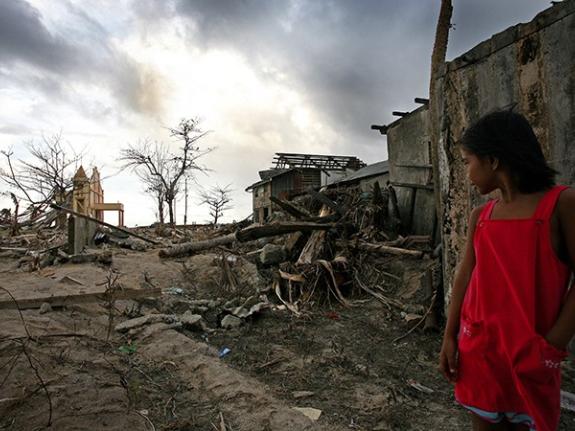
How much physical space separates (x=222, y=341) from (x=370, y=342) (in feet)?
6.19

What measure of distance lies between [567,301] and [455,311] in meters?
0.43

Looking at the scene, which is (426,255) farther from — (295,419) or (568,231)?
(568,231)

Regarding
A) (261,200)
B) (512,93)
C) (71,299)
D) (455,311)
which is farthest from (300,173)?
(455,311)

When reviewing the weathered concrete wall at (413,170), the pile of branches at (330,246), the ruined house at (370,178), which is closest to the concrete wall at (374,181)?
the ruined house at (370,178)

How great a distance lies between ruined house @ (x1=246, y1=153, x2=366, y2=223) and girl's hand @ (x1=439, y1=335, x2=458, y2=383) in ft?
79.8

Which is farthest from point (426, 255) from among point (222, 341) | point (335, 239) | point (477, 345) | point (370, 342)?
point (477, 345)

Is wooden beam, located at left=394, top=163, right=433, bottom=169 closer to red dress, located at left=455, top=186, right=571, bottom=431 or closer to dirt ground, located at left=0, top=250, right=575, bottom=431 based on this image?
dirt ground, located at left=0, top=250, right=575, bottom=431

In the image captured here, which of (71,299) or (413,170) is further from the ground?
(413,170)

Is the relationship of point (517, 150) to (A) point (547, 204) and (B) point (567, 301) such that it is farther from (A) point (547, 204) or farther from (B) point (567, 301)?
(B) point (567, 301)

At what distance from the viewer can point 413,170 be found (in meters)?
12.1

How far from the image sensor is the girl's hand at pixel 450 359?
1509 mm

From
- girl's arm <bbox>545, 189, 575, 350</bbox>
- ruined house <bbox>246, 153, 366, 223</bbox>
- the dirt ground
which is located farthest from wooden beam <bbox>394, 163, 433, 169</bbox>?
ruined house <bbox>246, 153, 366, 223</bbox>

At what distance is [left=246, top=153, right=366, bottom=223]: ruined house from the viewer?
2667cm

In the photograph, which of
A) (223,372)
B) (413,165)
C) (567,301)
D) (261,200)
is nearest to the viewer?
(567,301)
